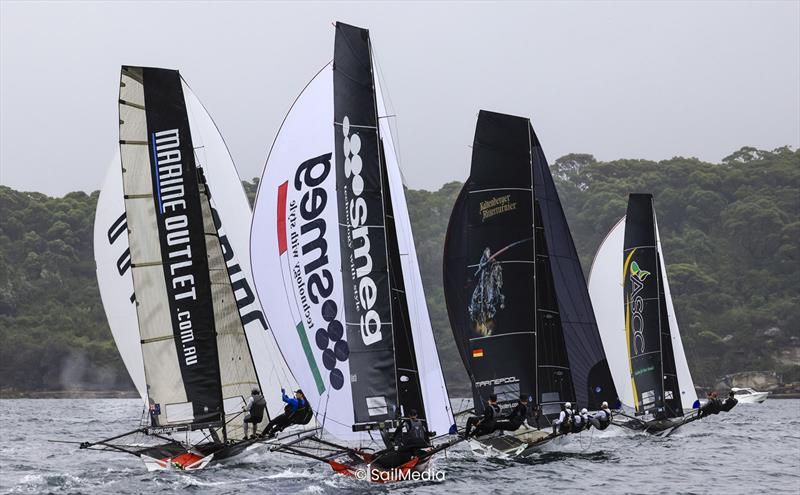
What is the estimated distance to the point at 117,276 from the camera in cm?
2567

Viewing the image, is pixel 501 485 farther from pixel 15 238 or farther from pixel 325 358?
pixel 15 238

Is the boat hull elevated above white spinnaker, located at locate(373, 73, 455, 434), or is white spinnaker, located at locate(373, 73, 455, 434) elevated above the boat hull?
white spinnaker, located at locate(373, 73, 455, 434)

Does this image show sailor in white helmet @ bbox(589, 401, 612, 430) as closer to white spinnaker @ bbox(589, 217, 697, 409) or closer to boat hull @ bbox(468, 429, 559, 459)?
boat hull @ bbox(468, 429, 559, 459)

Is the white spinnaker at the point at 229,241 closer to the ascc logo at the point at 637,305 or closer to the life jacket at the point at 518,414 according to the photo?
the life jacket at the point at 518,414

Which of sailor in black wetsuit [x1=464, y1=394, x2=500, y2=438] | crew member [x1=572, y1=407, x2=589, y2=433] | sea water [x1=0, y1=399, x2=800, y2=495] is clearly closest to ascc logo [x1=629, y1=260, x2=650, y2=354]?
sea water [x1=0, y1=399, x2=800, y2=495]

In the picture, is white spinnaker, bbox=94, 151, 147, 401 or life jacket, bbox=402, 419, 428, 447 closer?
life jacket, bbox=402, 419, 428, 447

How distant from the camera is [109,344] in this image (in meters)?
97.8

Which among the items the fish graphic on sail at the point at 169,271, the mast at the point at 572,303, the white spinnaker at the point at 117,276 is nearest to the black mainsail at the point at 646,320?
the mast at the point at 572,303

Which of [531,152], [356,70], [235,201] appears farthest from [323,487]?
[531,152]

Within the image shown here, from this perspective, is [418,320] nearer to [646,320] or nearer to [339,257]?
[339,257]

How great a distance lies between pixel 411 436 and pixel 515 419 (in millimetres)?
4990

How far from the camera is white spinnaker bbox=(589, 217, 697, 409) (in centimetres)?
3553

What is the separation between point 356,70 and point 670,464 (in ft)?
36.7

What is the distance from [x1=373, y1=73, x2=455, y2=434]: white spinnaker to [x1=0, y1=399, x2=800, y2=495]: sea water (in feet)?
3.69
